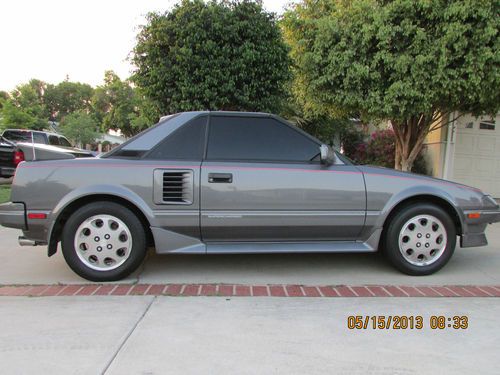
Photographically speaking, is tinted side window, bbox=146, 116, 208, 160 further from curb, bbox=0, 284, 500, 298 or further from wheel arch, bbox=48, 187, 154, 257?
curb, bbox=0, 284, 500, 298

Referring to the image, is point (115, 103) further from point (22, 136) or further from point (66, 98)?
point (22, 136)

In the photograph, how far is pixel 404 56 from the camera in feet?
22.4

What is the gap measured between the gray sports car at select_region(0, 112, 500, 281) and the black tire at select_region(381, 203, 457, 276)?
0.5 inches

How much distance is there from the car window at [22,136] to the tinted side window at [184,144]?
37.0ft

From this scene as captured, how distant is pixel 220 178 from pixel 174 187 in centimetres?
45

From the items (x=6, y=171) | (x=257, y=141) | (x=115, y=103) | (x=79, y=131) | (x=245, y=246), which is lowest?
(x=6, y=171)

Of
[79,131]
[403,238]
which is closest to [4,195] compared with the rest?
[403,238]

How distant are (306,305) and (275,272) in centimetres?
99

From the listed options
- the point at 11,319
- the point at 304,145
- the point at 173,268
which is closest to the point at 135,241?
the point at 173,268

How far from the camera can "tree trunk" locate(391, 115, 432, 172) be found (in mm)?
8922

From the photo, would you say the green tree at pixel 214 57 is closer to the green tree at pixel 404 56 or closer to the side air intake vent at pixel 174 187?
the green tree at pixel 404 56

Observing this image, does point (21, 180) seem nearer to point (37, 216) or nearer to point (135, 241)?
point (37, 216)

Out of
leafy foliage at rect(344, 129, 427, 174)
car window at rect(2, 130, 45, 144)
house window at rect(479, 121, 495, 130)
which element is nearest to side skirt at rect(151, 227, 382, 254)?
house window at rect(479, 121, 495, 130)

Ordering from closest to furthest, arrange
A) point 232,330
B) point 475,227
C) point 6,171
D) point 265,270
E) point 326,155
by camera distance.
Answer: point 232,330 < point 326,155 < point 475,227 < point 265,270 < point 6,171
